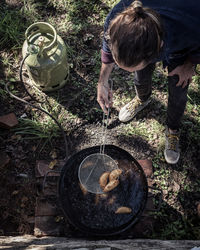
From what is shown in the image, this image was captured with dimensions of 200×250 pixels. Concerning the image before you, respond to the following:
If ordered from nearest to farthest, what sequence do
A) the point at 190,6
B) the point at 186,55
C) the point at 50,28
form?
the point at 190,6 < the point at 186,55 < the point at 50,28

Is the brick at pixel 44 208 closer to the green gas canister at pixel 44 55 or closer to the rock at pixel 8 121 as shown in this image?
the rock at pixel 8 121

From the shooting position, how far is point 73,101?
300 centimetres

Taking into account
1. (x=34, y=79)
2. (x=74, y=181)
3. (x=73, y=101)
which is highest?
(x=34, y=79)

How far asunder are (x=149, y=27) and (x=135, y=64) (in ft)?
0.71

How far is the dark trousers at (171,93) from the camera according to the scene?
2.04 m

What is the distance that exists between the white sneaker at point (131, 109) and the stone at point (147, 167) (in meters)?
0.51

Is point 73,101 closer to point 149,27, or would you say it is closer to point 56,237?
point 56,237

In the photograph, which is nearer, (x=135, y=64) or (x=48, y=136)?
(x=135, y=64)

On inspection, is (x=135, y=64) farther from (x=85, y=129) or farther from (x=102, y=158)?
(x=85, y=129)

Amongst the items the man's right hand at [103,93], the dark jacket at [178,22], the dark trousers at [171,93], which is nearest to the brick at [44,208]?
the man's right hand at [103,93]

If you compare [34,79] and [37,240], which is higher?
[34,79]

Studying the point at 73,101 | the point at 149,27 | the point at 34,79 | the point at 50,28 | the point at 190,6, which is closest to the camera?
the point at 149,27

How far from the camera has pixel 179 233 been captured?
7.93 ft

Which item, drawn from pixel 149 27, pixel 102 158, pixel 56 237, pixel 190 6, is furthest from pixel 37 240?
pixel 190 6
